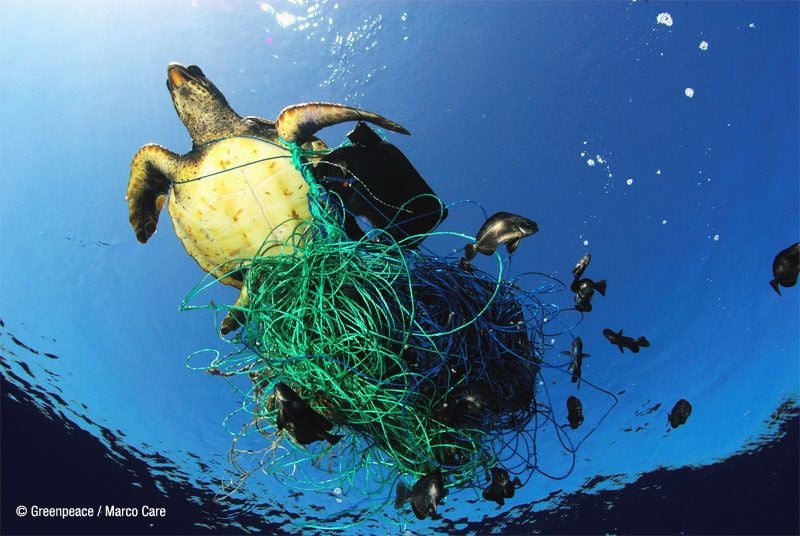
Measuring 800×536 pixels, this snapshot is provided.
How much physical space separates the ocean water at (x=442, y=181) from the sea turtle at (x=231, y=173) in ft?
6.21

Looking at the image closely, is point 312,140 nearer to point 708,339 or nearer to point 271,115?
point 271,115

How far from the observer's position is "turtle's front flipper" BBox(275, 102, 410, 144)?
292 centimetres

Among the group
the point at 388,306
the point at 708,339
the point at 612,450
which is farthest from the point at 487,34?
the point at 612,450

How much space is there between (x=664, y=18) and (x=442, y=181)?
14.2ft

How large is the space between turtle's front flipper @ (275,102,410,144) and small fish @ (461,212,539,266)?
0.92 metres

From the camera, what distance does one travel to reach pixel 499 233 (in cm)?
244

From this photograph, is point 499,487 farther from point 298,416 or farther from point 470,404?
point 298,416

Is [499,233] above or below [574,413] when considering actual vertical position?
above

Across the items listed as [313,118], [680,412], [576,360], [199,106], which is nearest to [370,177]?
[313,118]

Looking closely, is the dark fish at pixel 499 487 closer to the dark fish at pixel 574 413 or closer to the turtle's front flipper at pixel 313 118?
the dark fish at pixel 574 413

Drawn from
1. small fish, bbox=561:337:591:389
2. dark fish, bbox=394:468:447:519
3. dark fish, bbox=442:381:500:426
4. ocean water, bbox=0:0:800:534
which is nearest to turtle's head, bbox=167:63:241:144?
dark fish, bbox=442:381:500:426

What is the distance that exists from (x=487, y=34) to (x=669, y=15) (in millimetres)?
2892

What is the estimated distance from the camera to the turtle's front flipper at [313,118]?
2918 mm

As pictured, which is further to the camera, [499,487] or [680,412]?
[680,412]
